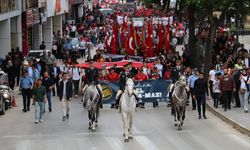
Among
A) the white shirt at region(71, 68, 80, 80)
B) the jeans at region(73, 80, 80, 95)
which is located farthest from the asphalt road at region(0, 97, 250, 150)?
the white shirt at region(71, 68, 80, 80)

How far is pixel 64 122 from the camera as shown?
87.5ft

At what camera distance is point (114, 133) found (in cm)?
2384

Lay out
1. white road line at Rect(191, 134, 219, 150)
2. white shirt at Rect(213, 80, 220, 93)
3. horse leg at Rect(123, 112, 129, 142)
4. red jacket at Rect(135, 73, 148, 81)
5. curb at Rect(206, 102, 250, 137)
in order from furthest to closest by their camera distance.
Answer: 1. red jacket at Rect(135, 73, 148, 81)
2. white shirt at Rect(213, 80, 220, 93)
3. curb at Rect(206, 102, 250, 137)
4. horse leg at Rect(123, 112, 129, 142)
5. white road line at Rect(191, 134, 219, 150)

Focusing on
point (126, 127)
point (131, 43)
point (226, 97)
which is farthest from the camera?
point (131, 43)

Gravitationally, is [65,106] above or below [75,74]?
below

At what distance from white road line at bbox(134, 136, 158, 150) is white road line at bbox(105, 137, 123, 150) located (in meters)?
0.61

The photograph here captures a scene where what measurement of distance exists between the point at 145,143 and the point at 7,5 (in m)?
25.2

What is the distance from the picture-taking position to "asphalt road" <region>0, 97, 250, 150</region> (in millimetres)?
21516

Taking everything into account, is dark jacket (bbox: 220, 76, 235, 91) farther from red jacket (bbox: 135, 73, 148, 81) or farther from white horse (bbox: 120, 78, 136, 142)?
white horse (bbox: 120, 78, 136, 142)

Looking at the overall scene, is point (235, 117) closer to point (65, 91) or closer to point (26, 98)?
point (65, 91)

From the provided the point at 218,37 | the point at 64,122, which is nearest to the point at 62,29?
the point at 218,37

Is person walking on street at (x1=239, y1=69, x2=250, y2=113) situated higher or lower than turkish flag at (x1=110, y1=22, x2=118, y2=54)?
lower

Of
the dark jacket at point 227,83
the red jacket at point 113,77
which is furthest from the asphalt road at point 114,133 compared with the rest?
the red jacket at point 113,77

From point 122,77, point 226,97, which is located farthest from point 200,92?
point 122,77
